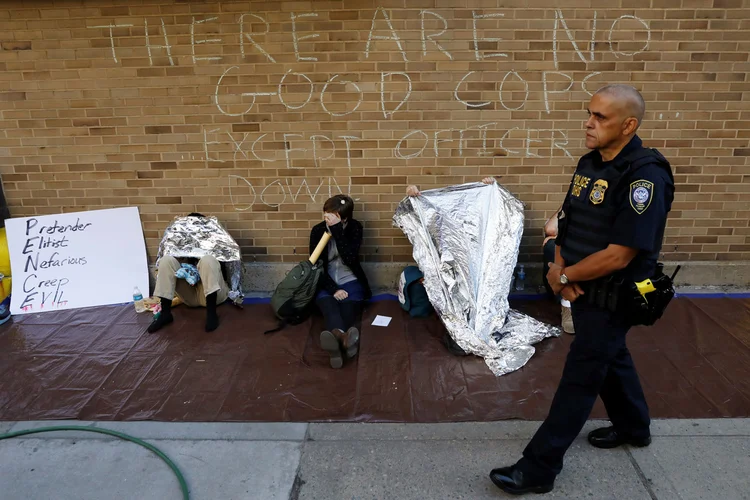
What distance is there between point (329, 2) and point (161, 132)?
186cm

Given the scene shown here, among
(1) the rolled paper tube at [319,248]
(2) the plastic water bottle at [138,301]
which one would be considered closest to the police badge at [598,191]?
(1) the rolled paper tube at [319,248]

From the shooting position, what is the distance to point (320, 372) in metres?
3.77

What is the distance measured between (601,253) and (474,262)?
1.85 meters

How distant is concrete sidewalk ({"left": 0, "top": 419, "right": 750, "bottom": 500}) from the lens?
267cm

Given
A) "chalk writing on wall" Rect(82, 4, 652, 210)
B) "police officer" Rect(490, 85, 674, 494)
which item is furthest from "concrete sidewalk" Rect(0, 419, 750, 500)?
"chalk writing on wall" Rect(82, 4, 652, 210)

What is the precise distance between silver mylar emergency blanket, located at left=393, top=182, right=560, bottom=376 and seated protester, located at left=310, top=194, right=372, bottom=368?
1.43 feet

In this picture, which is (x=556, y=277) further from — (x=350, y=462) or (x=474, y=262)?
(x=474, y=262)

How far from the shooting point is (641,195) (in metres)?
2.25

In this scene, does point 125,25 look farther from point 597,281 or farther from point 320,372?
point 597,281

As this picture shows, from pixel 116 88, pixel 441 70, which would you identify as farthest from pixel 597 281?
pixel 116 88

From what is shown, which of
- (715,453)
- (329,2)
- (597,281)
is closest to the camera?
(597,281)

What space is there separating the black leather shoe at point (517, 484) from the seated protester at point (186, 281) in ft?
8.81

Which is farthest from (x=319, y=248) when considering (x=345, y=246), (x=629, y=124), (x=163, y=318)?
(x=629, y=124)

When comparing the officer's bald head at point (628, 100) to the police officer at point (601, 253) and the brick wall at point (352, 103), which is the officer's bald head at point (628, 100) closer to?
the police officer at point (601, 253)
